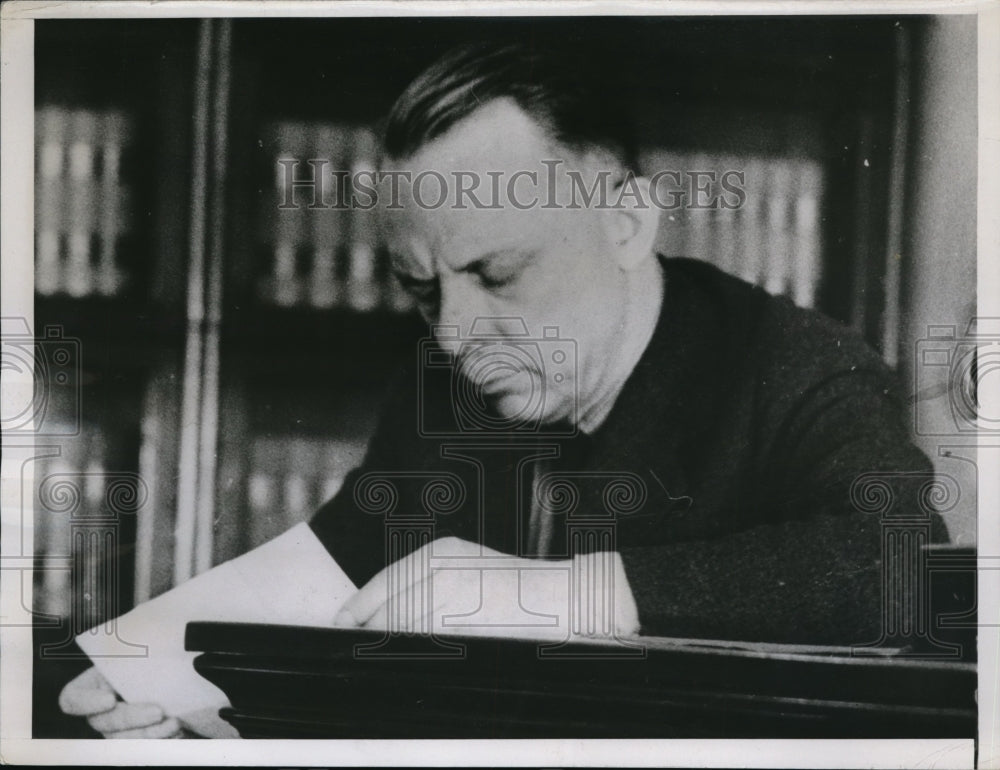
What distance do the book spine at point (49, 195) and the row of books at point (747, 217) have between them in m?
1.48

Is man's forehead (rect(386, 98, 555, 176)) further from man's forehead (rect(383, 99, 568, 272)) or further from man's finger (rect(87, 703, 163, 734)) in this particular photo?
man's finger (rect(87, 703, 163, 734))

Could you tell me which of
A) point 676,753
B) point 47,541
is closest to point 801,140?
point 676,753

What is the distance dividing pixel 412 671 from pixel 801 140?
1.66 metres

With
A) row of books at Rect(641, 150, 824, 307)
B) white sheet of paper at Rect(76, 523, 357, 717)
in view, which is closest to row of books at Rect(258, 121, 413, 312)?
white sheet of paper at Rect(76, 523, 357, 717)

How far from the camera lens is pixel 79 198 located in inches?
92.9

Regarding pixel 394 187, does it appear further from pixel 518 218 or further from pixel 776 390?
pixel 776 390

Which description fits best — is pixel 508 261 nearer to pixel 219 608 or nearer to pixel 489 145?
pixel 489 145

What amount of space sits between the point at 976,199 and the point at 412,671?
185 cm

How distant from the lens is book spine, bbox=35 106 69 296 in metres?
2.36

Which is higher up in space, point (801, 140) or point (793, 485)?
point (801, 140)

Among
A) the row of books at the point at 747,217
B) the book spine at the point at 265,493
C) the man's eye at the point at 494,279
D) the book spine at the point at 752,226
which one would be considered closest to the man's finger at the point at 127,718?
the book spine at the point at 265,493

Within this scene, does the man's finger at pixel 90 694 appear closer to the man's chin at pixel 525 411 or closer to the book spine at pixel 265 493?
the book spine at pixel 265 493

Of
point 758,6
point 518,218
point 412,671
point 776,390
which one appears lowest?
point 412,671

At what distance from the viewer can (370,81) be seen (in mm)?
2350
